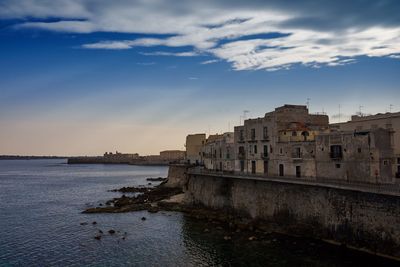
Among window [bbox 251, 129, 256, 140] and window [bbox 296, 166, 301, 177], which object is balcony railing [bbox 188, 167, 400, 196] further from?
window [bbox 251, 129, 256, 140]

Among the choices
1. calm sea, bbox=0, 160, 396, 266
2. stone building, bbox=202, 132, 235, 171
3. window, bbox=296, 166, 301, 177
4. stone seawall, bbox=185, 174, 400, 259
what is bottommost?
calm sea, bbox=0, 160, 396, 266

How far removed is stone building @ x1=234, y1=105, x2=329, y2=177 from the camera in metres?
39.8

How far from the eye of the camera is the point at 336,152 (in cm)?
3547

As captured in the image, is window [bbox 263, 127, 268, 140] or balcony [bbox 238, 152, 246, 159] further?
balcony [bbox 238, 152, 246, 159]

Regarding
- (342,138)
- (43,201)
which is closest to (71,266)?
(342,138)

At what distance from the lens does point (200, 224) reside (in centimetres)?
4303

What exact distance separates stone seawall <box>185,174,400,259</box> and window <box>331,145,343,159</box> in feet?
12.4

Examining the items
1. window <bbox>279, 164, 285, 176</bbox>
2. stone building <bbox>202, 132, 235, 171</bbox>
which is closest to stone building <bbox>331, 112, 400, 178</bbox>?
window <bbox>279, 164, 285, 176</bbox>

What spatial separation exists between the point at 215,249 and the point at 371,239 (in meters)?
13.0

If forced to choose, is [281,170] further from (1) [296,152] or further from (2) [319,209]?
(2) [319,209]

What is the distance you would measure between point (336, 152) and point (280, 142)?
8052 millimetres

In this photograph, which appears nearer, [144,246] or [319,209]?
[319,209]

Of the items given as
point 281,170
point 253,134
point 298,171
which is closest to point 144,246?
point 281,170

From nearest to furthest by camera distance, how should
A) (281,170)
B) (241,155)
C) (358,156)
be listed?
(358,156) → (281,170) → (241,155)
